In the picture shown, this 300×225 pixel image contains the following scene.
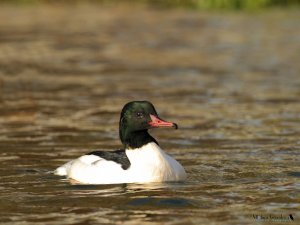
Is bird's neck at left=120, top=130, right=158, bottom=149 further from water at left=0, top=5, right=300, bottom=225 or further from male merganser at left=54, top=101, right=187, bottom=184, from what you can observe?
water at left=0, top=5, right=300, bottom=225

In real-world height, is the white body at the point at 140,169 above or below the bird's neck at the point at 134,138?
below

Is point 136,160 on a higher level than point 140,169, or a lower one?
higher

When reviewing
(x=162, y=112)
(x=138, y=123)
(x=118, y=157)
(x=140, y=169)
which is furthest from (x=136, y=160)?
(x=162, y=112)

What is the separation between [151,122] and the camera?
12641 mm

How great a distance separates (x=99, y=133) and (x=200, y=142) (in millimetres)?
1926

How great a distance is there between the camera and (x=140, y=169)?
1255 centimetres

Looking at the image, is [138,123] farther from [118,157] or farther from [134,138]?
[118,157]

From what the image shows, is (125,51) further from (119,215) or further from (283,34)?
(119,215)

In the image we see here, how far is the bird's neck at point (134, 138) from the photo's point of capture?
501 inches

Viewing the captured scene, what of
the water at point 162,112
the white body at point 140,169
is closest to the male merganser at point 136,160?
the white body at point 140,169

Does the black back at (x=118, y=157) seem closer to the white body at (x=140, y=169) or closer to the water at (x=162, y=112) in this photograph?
the white body at (x=140, y=169)

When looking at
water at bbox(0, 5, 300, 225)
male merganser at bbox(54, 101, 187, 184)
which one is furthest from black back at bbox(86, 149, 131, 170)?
water at bbox(0, 5, 300, 225)

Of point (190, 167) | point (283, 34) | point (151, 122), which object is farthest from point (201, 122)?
point (283, 34)

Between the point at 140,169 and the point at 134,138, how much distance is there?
0.46 metres
